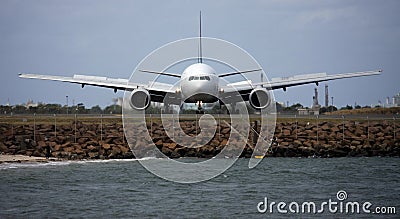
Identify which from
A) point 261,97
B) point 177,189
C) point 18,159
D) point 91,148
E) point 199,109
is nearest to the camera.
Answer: point 177,189

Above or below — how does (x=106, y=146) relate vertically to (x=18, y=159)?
above

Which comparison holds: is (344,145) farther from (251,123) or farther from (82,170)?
(82,170)

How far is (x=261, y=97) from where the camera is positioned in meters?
56.2

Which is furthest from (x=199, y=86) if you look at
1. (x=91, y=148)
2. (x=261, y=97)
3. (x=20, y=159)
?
(x=20, y=159)

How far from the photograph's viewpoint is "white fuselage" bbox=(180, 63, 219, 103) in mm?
54500

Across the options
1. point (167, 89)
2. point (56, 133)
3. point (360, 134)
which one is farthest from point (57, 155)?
point (360, 134)

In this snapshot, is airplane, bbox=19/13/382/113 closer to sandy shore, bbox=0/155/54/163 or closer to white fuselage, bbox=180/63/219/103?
white fuselage, bbox=180/63/219/103

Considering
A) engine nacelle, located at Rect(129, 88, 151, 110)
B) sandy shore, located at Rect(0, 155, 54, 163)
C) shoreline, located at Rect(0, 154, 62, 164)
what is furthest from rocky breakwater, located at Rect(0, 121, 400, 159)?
engine nacelle, located at Rect(129, 88, 151, 110)

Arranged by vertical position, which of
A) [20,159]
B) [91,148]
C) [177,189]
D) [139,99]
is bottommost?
[177,189]

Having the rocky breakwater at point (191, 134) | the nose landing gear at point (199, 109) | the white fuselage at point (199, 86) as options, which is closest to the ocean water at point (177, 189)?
the rocky breakwater at point (191, 134)

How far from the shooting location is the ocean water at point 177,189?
26391 mm

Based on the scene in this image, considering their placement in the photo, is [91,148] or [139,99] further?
[139,99]

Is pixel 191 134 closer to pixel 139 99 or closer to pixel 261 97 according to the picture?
pixel 139 99

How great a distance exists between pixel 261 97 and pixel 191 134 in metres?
7.66
